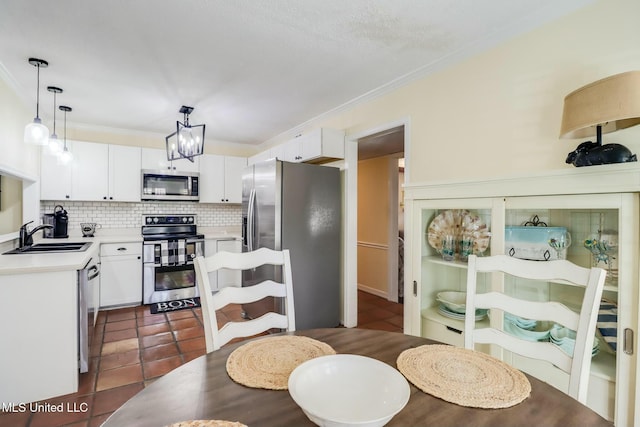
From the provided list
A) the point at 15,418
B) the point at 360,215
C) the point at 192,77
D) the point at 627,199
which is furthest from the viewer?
the point at 360,215

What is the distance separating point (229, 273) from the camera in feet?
15.8

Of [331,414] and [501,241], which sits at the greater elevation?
[501,241]

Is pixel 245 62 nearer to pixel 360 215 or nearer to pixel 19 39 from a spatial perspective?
pixel 19 39

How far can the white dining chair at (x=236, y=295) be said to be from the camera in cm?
125

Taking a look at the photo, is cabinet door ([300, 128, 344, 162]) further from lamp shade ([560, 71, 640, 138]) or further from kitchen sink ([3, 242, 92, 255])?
kitchen sink ([3, 242, 92, 255])

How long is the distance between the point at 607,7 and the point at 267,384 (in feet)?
7.59

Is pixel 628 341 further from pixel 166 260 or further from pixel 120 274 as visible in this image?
pixel 120 274

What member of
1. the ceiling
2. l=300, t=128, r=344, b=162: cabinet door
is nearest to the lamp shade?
the ceiling

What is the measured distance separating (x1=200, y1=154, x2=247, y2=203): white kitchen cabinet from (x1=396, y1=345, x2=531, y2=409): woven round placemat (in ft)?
14.1

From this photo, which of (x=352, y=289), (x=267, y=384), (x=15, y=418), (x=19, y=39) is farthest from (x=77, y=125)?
(x=267, y=384)

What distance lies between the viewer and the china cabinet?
1.22 metres

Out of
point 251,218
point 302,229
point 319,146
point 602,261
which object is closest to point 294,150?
point 319,146

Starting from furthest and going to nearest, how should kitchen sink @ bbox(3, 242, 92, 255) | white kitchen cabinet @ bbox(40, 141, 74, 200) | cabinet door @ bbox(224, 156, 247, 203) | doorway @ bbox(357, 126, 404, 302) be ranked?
cabinet door @ bbox(224, 156, 247, 203)
doorway @ bbox(357, 126, 404, 302)
white kitchen cabinet @ bbox(40, 141, 74, 200)
kitchen sink @ bbox(3, 242, 92, 255)

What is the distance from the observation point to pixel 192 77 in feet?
8.73
